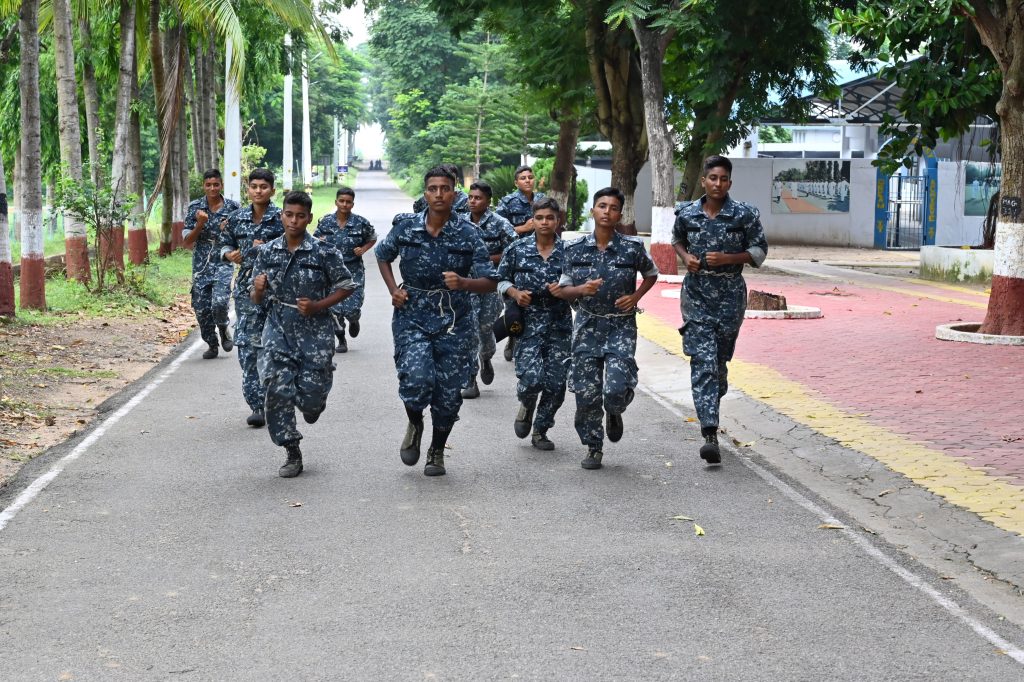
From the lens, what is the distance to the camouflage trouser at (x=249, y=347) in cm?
967

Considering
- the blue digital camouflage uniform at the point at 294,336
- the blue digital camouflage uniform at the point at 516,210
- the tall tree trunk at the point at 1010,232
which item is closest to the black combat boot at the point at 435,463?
the blue digital camouflage uniform at the point at 294,336

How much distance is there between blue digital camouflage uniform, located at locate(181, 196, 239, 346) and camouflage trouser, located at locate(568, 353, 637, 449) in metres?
5.37

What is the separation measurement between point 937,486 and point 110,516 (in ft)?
15.9

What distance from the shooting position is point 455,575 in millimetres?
6180

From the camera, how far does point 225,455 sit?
9.07m

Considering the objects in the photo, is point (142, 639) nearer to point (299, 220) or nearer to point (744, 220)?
point (299, 220)

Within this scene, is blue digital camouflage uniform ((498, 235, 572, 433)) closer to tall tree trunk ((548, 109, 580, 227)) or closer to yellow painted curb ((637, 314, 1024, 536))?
yellow painted curb ((637, 314, 1024, 536))

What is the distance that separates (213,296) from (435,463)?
17.6 ft

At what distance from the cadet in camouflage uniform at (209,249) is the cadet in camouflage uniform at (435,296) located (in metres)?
5.01

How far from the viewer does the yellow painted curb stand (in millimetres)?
7738

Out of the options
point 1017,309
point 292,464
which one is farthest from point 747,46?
point 292,464

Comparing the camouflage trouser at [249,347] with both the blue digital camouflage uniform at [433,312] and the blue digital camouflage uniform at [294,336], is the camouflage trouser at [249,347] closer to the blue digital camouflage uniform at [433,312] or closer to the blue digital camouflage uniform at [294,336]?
the blue digital camouflage uniform at [294,336]

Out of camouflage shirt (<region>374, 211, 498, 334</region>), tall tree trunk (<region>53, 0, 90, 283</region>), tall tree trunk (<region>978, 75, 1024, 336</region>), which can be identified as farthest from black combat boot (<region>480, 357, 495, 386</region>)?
tall tree trunk (<region>53, 0, 90, 283</region>)

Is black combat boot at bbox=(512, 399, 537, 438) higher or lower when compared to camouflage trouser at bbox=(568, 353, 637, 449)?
lower
